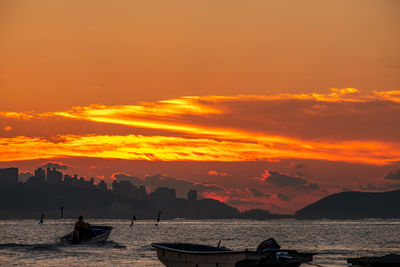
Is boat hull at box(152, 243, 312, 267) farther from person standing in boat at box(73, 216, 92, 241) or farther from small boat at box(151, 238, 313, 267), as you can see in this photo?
person standing in boat at box(73, 216, 92, 241)

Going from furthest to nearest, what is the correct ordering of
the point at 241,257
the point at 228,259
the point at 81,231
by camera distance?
the point at 81,231
the point at 228,259
the point at 241,257

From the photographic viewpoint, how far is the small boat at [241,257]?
46.6 m

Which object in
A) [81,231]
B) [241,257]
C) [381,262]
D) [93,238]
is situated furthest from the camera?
[93,238]

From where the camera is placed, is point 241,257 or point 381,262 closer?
point 241,257

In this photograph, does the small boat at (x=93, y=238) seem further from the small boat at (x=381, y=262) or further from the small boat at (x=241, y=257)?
the small boat at (x=381, y=262)

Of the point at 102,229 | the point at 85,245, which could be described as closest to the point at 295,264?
the point at 85,245

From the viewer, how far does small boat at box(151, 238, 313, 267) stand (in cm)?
4659

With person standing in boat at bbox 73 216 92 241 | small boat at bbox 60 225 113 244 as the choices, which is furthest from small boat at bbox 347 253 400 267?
small boat at bbox 60 225 113 244

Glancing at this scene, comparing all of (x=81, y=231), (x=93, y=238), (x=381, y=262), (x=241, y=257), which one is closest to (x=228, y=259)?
(x=241, y=257)

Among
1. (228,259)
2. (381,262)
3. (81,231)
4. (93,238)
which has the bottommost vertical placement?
(381,262)

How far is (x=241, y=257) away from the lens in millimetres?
46719

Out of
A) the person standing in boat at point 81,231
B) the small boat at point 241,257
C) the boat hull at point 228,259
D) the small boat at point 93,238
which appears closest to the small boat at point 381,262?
the small boat at point 241,257

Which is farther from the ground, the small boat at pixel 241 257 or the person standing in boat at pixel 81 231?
the person standing in boat at pixel 81 231

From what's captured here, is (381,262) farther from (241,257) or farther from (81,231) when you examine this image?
(81,231)
